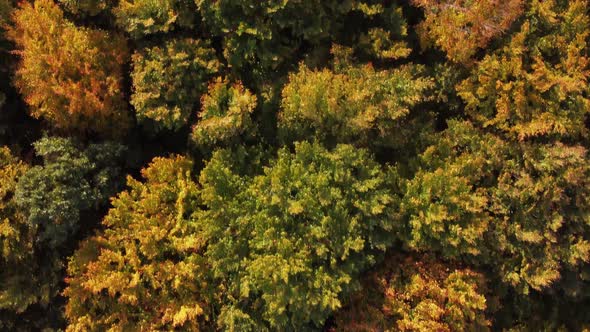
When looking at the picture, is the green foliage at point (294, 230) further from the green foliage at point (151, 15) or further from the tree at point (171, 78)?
the green foliage at point (151, 15)

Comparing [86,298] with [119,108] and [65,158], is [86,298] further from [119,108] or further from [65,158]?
[119,108]

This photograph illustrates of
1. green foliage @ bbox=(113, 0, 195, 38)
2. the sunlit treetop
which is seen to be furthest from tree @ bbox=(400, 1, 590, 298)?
green foliage @ bbox=(113, 0, 195, 38)

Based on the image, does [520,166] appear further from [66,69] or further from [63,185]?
[66,69]

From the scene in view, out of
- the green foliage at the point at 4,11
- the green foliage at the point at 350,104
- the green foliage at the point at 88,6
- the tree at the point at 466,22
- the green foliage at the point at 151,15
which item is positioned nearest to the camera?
the green foliage at the point at 350,104

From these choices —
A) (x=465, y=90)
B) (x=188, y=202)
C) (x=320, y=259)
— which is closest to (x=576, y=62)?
(x=465, y=90)

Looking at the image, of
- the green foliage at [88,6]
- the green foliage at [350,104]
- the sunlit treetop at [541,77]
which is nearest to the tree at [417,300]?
the green foliage at [350,104]

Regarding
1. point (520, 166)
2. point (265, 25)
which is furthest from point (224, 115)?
point (520, 166)
